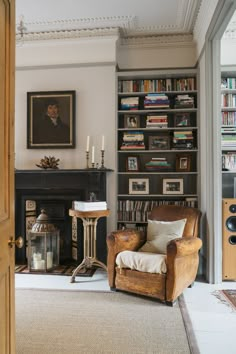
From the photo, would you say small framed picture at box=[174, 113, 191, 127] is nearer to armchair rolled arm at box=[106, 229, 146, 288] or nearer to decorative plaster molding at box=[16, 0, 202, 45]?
decorative plaster molding at box=[16, 0, 202, 45]

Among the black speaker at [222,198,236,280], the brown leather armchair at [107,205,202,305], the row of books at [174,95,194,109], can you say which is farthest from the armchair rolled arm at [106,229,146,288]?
the row of books at [174,95,194,109]

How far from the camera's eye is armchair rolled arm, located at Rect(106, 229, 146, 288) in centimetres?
325

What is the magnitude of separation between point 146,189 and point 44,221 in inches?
57.0

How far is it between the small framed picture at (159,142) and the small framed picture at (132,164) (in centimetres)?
27

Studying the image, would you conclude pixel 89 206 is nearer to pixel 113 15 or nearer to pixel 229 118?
pixel 229 118

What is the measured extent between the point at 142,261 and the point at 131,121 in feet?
6.94

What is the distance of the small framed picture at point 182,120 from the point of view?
13.9 feet

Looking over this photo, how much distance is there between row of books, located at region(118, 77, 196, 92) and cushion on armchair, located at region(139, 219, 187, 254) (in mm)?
1890

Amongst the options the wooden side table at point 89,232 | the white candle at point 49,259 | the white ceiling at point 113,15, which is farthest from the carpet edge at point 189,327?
the white ceiling at point 113,15

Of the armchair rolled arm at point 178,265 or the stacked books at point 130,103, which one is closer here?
the armchair rolled arm at point 178,265

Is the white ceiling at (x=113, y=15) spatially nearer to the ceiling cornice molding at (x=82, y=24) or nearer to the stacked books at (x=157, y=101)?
the ceiling cornice molding at (x=82, y=24)

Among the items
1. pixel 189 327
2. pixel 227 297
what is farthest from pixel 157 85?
pixel 189 327

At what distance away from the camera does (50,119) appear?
4.28 m

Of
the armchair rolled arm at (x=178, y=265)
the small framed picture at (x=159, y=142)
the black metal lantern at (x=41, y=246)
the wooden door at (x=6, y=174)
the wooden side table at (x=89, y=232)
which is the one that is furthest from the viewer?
the small framed picture at (x=159, y=142)
